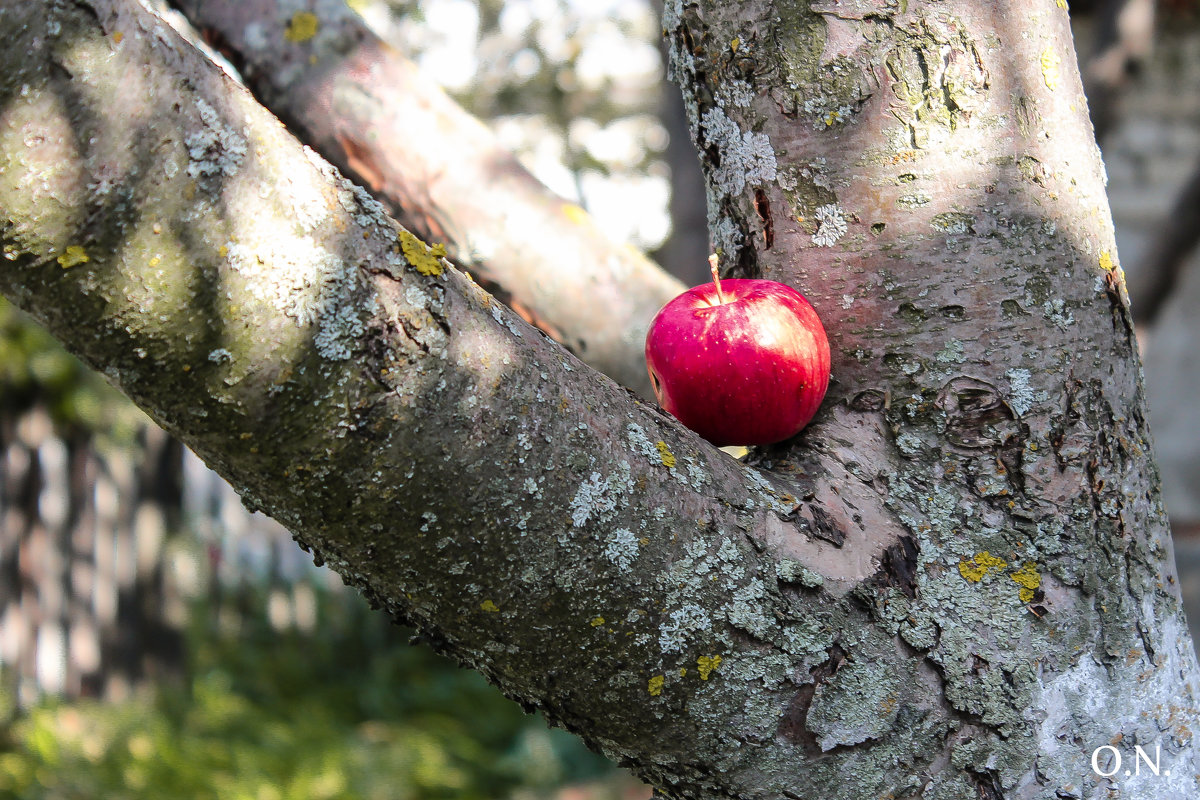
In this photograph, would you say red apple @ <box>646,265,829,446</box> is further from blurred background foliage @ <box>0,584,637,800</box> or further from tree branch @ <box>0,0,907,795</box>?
blurred background foliage @ <box>0,584,637,800</box>

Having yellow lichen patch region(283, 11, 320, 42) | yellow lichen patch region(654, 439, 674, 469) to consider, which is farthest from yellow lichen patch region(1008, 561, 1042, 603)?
yellow lichen patch region(283, 11, 320, 42)

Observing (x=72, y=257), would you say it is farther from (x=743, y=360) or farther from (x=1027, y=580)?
(x=1027, y=580)

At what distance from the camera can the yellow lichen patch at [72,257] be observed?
2.20 feet

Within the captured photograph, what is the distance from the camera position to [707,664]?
2.91 ft

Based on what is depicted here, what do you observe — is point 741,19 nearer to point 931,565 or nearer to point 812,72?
point 812,72

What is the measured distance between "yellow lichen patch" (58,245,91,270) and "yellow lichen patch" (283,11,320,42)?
Answer: 1.17m

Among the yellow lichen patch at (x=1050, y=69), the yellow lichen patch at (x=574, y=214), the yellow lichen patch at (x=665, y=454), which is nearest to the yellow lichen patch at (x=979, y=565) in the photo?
the yellow lichen patch at (x=665, y=454)

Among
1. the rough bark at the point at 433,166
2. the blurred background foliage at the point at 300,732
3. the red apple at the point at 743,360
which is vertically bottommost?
the blurred background foliage at the point at 300,732

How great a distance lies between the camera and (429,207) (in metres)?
1.72

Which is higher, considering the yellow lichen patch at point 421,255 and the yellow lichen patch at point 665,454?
the yellow lichen patch at point 665,454

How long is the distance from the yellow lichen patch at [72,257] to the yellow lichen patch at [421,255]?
0.26m

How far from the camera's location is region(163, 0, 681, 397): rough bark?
5.50 ft

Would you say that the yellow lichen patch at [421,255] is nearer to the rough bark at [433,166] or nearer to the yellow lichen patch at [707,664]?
the yellow lichen patch at [707,664]

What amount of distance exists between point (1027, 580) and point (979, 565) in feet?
0.19
